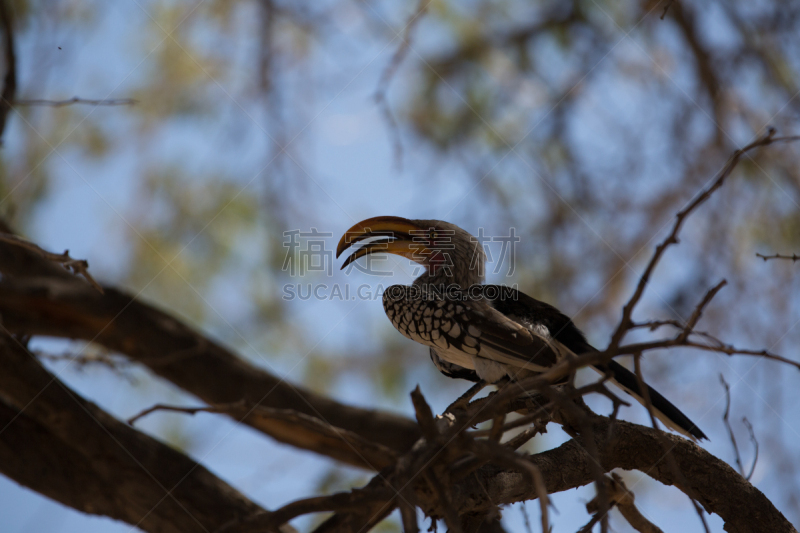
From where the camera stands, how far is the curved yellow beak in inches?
110

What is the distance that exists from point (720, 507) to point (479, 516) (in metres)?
0.86

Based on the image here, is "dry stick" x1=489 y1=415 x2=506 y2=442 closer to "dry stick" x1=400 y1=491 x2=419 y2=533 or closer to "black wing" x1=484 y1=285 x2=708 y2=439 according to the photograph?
"dry stick" x1=400 y1=491 x2=419 y2=533

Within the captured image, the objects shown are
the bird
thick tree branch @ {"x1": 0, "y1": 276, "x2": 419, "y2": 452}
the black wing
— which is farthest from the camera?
thick tree branch @ {"x1": 0, "y1": 276, "x2": 419, "y2": 452}

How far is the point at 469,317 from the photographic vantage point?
2387 millimetres

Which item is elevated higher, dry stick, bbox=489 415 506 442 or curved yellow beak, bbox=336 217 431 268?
curved yellow beak, bbox=336 217 431 268

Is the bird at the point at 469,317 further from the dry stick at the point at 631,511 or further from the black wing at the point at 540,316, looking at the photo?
the dry stick at the point at 631,511

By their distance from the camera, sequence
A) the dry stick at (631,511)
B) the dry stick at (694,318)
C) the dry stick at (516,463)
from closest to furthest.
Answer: the dry stick at (516,463) → the dry stick at (694,318) → the dry stick at (631,511)

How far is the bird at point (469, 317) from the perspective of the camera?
89.5 inches

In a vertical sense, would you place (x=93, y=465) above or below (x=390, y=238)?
below

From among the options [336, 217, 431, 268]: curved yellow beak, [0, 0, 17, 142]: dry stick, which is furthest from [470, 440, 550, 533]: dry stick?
[0, 0, 17, 142]: dry stick

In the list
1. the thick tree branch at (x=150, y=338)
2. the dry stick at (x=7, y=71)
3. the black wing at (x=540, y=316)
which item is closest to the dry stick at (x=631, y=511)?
the black wing at (x=540, y=316)

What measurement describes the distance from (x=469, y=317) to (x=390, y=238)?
76 centimetres

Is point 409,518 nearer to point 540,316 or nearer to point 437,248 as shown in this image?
point 540,316

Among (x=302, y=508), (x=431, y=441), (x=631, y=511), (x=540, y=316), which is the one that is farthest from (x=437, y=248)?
(x=302, y=508)
